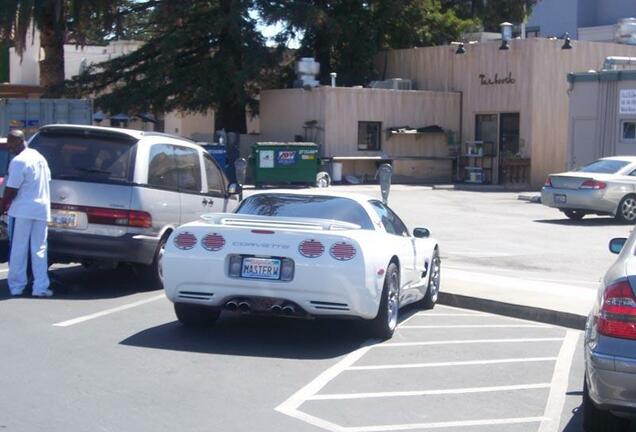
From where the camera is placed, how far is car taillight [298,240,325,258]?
925 centimetres


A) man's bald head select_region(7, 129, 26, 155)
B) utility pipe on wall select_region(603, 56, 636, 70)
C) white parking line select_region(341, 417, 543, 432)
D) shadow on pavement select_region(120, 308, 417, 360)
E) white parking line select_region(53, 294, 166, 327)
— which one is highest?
utility pipe on wall select_region(603, 56, 636, 70)

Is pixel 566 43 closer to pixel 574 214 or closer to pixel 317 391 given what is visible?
pixel 574 214

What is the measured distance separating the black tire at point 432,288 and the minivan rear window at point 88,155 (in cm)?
363

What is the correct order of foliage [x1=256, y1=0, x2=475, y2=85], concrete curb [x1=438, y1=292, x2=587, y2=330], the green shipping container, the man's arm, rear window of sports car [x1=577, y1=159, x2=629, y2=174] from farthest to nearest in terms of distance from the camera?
foliage [x1=256, y1=0, x2=475, y2=85], the green shipping container, rear window of sports car [x1=577, y1=159, x2=629, y2=174], the man's arm, concrete curb [x1=438, y1=292, x2=587, y2=330]

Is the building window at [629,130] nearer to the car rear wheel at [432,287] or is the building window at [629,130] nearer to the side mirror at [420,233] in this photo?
the car rear wheel at [432,287]

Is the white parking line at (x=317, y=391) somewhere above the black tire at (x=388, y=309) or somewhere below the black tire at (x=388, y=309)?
below

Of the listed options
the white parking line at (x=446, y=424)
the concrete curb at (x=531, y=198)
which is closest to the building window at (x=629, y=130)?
the concrete curb at (x=531, y=198)

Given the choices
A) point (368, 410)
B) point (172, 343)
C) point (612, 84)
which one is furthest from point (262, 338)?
point (612, 84)

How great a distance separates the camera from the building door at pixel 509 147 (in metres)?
39.7

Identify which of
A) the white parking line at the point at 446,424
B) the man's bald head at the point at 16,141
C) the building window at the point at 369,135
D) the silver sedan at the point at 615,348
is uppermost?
the building window at the point at 369,135

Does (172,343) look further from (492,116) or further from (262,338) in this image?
(492,116)

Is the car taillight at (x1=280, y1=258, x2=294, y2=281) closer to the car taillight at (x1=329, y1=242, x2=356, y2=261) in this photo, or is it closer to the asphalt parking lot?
the car taillight at (x1=329, y1=242, x2=356, y2=261)

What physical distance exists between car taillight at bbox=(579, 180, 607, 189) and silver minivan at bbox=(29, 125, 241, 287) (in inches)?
519

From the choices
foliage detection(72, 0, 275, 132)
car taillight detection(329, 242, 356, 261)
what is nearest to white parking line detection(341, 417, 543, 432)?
car taillight detection(329, 242, 356, 261)
